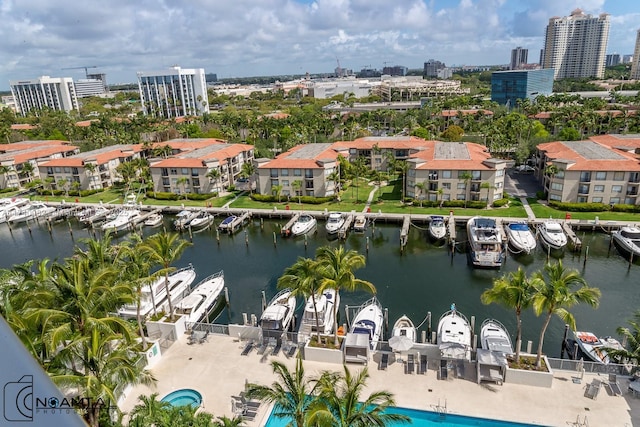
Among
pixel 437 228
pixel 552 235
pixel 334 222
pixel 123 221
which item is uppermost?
pixel 334 222

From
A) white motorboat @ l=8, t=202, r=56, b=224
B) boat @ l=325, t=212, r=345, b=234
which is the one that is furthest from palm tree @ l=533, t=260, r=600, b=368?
white motorboat @ l=8, t=202, r=56, b=224

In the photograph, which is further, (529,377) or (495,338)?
(495,338)

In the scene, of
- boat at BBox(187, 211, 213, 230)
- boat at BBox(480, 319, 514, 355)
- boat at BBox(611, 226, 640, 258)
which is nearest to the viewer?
boat at BBox(480, 319, 514, 355)

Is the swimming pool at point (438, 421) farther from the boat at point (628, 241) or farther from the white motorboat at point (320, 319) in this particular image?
the boat at point (628, 241)

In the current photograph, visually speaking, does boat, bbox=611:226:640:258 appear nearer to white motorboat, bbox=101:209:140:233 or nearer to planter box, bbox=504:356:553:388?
planter box, bbox=504:356:553:388

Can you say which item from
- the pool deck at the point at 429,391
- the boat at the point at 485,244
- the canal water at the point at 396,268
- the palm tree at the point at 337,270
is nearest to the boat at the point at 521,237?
the canal water at the point at 396,268

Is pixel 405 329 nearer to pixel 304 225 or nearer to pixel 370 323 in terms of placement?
pixel 370 323

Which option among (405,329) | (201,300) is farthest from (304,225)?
(405,329)
